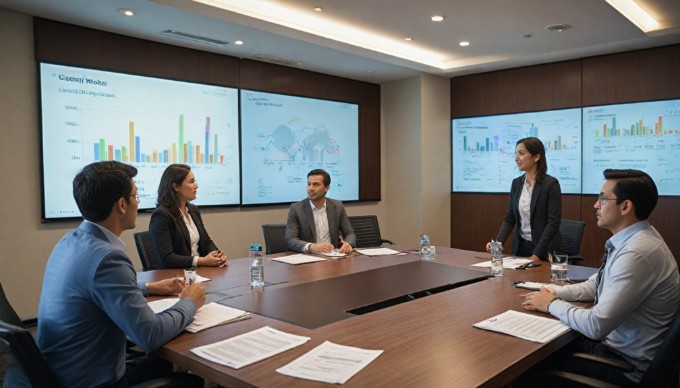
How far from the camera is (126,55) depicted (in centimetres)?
489

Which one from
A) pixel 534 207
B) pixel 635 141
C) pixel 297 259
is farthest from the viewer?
pixel 635 141

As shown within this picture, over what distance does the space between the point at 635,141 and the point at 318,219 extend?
13.2ft

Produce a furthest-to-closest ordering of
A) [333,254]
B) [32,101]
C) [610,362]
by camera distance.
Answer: [32,101] → [333,254] → [610,362]

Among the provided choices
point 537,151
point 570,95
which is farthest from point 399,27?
point 570,95

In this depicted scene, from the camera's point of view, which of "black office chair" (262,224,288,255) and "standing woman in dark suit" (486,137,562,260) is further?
"black office chair" (262,224,288,255)

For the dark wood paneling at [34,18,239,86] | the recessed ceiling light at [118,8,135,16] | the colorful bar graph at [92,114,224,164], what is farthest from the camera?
the colorful bar graph at [92,114,224,164]

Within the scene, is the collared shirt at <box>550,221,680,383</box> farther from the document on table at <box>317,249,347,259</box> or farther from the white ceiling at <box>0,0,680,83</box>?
the white ceiling at <box>0,0,680,83</box>

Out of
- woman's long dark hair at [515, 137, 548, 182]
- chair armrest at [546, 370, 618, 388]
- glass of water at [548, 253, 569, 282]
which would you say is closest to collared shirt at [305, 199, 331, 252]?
woman's long dark hair at [515, 137, 548, 182]

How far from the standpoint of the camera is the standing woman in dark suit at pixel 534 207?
3.71 m

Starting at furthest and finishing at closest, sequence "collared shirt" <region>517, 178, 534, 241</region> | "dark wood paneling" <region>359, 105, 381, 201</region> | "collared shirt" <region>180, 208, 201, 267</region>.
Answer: "dark wood paneling" <region>359, 105, 381, 201</region> < "collared shirt" <region>517, 178, 534, 241</region> < "collared shirt" <region>180, 208, 201, 267</region>

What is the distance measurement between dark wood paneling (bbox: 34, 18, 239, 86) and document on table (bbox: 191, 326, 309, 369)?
3.79 metres

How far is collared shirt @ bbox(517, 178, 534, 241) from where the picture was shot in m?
3.89

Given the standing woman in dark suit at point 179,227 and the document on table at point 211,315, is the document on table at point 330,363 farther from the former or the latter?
the standing woman in dark suit at point 179,227

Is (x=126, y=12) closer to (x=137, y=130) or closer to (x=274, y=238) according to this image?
(x=137, y=130)
